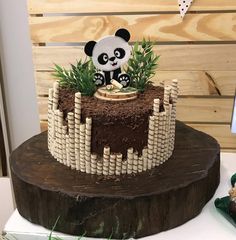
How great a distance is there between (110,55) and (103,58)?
0.06 feet

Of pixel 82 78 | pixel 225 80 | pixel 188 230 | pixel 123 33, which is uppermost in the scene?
pixel 123 33

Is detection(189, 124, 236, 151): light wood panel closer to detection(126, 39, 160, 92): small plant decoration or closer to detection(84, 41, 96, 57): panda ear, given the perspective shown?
detection(126, 39, 160, 92): small plant decoration

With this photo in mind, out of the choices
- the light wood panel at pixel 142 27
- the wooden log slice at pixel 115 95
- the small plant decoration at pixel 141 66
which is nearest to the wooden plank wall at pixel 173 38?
the light wood panel at pixel 142 27

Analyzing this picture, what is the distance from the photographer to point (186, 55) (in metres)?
1.42

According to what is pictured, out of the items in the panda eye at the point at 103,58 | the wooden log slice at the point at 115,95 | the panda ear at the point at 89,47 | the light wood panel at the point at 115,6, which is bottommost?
the wooden log slice at the point at 115,95

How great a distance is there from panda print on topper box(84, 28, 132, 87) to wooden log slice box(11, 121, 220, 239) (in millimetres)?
243

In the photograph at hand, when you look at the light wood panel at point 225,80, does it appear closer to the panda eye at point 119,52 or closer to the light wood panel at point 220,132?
the light wood panel at point 220,132

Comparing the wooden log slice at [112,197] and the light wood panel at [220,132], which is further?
the light wood panel at [220,132]

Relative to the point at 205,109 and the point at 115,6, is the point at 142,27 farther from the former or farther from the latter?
the point at 205,109

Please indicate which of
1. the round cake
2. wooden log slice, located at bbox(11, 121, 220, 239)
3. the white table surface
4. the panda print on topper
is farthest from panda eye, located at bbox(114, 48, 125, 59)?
the white table surface

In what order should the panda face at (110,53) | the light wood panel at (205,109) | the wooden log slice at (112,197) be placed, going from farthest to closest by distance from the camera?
1. the light wood panel at (205,109)
2. the panda face at (110,53)
3. the wooden log slice at (112,197)

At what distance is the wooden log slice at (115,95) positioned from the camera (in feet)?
3.24

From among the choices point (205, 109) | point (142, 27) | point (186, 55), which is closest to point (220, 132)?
point (205, 109)

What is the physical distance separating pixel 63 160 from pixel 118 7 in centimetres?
63
